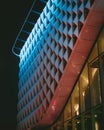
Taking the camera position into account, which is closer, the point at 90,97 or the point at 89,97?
the point at 90,97

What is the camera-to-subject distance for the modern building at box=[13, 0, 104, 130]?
1384 cm

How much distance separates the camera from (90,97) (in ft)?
46.8

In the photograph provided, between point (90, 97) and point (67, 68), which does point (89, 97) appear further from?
point (67, 68)

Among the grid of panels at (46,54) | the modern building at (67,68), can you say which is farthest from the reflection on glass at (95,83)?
the grid of panels at (46,54)

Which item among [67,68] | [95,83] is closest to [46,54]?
[67,68]

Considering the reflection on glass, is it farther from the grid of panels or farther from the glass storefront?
the grid of panels

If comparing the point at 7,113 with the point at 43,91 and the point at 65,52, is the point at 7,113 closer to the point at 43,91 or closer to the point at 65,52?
the point at 43,91

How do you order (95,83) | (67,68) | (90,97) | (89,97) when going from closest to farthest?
1. (95,83)
2. (90,97)
3. (89,97)
4. (67,68)

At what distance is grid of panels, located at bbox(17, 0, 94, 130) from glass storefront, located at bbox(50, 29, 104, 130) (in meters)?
1.43

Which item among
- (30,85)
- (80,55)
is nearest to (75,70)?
(80,55)

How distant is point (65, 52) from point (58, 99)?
3278mm

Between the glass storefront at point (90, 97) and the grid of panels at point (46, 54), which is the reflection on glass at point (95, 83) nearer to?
the glass storefront at point (90, 97)

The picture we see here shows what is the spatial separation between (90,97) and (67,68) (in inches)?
103

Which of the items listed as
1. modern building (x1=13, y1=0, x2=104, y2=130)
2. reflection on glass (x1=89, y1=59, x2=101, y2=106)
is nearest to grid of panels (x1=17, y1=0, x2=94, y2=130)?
modern building (x1=13, y1=0, x2=104, y2=130)
